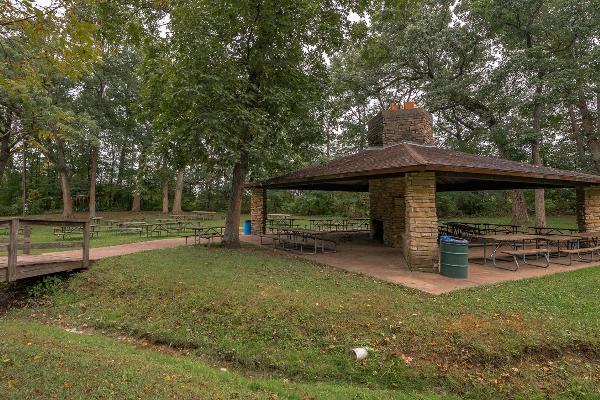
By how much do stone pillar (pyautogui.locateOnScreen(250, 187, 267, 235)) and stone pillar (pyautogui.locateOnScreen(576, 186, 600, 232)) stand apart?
435 inches

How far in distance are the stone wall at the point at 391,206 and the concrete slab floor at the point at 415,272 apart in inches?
28.5

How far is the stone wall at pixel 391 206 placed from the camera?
11.8 meters

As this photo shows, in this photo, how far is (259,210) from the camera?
15.6 meters

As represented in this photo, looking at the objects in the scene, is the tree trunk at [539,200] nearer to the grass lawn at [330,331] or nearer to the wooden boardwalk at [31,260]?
the grass lawn at [330,331]

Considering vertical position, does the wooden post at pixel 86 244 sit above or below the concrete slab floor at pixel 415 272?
above

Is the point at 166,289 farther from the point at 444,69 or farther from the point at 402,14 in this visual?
the point at 444,69

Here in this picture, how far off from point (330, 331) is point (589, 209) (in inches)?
422

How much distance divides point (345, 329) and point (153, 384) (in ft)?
8.04

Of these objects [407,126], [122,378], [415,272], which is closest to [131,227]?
[407,126]

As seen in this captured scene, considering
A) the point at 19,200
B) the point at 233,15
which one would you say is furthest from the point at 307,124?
the point at 19,200

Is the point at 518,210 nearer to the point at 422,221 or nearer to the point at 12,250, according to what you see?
the point at 422,221

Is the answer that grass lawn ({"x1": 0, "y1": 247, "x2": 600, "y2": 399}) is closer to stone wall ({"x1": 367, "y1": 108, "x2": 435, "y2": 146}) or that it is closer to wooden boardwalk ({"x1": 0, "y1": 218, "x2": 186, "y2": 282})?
wooden boardwalk ({"x1": 0, "y1": 218, "x2": 186, "y2": 282})

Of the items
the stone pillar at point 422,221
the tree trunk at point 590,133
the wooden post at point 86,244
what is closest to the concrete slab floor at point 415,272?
the stone pillar at point 422,221

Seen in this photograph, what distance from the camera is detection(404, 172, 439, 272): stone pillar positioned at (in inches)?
302
